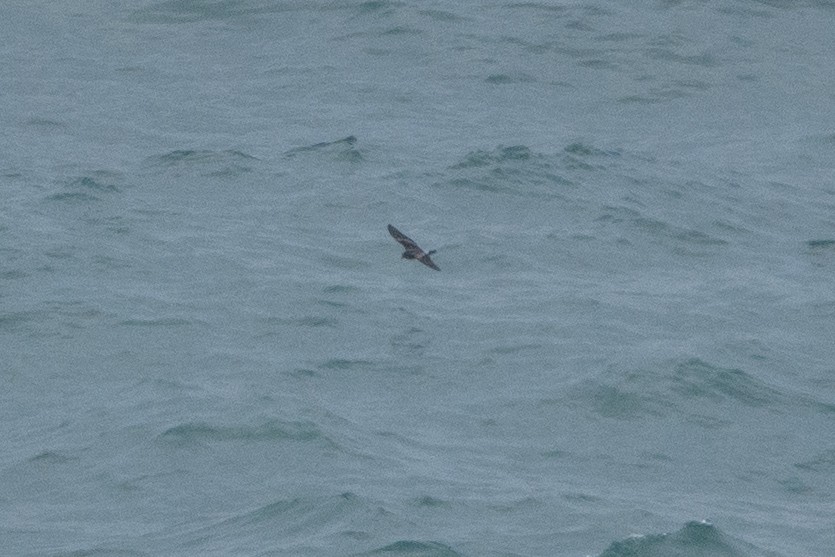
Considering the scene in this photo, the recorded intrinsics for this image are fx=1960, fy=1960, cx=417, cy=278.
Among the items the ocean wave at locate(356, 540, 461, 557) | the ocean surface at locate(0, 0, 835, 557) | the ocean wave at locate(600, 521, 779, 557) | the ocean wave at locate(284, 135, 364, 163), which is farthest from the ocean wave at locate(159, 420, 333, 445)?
the ocean wave at locate(284, 135, 364, 163)

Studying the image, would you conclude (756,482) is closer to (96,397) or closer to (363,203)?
(96,397)

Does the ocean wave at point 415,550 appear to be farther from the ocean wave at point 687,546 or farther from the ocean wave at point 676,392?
the ocean wave at point 676,392

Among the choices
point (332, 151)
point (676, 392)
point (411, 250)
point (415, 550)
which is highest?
point (411, 250)

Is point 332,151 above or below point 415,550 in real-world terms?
above

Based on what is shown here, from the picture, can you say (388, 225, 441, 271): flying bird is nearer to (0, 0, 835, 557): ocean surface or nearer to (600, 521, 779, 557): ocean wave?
(0, 0, 835, 557): ocean surface

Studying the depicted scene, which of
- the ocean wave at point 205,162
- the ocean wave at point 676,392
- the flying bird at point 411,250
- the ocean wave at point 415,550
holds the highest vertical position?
the flying bird at point 411,250

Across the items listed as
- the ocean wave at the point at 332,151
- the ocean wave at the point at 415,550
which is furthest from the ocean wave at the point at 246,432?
the ocean wave at the point at 332,151

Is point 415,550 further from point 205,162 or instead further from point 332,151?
point 332,151

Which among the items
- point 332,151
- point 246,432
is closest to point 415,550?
point 246,432
